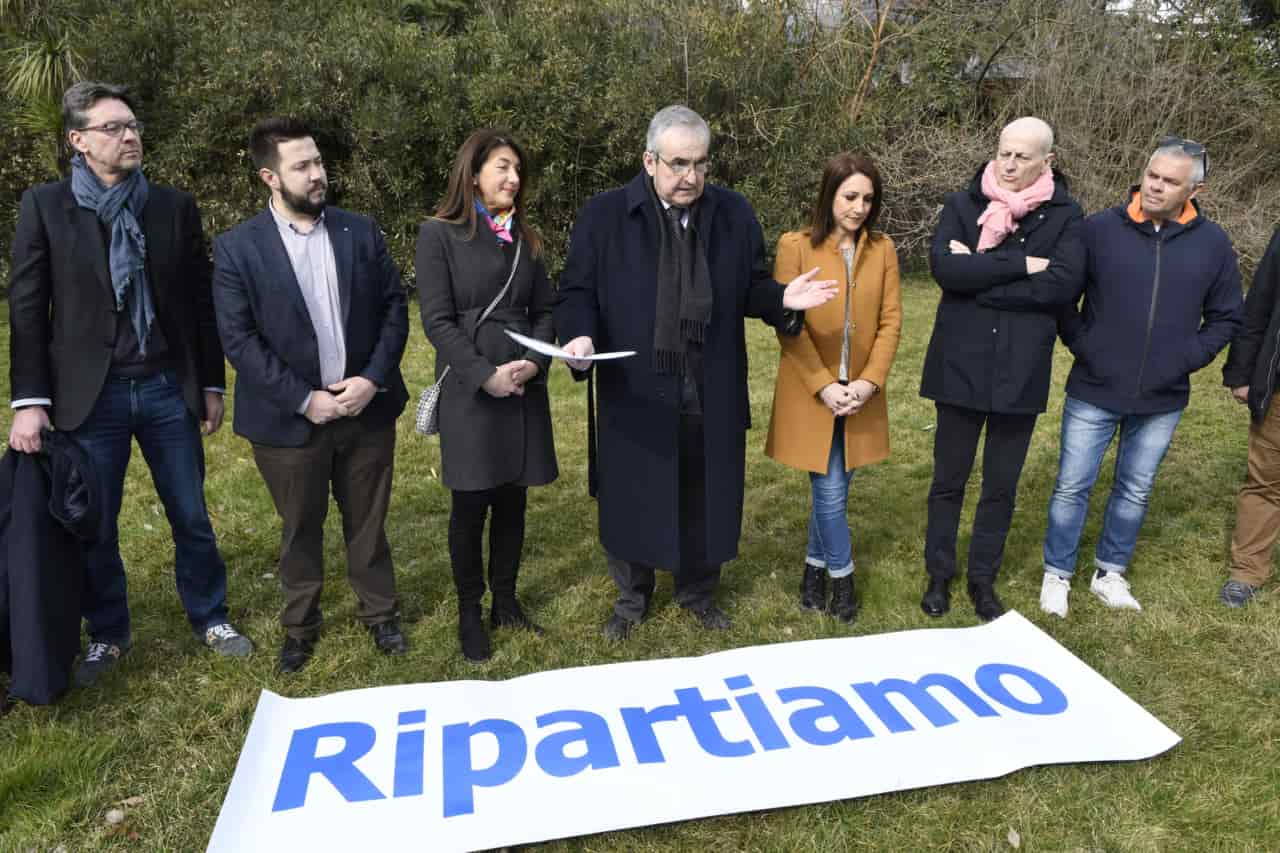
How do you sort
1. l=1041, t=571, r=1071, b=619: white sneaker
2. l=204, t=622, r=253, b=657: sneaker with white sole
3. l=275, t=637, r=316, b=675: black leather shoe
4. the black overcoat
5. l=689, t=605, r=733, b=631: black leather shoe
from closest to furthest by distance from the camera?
the black overcoat → l=275, t=637, r=316, b=675: black leather shoe → l=204, t=622, r=253, b=657: sneaker with white sole → l=689, t=605, r=733, b=631: black leather shoe → l=1041, t=571, r=1071, b=619: white sneaker

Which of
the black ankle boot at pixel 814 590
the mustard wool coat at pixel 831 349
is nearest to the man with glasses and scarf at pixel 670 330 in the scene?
the mustard wool coat at pixel 831 349

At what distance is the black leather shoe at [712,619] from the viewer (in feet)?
13.6

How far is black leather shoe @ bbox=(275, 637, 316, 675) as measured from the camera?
12.3 feet

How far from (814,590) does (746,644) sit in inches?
20.5

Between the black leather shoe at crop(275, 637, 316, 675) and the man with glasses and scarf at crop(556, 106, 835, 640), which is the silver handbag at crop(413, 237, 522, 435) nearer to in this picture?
the man with glasses and scarf at crop(556, 106, 835, 640)

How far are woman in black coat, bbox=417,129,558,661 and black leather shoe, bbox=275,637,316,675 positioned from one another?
68 centimetres

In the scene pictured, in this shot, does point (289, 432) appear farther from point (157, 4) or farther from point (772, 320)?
point (157, 4)

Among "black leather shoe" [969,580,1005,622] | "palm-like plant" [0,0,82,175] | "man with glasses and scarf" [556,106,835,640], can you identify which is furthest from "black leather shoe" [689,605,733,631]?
"palm-like plant" [0,0,82,175]

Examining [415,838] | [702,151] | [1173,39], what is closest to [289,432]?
[415,838]

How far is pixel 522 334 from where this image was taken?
356 cm

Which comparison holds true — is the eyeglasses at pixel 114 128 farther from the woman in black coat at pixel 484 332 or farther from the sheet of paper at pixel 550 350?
the sheet of paper at pixel 550 350

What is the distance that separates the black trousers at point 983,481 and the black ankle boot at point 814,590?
50 cm

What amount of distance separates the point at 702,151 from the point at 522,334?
970 millimetres

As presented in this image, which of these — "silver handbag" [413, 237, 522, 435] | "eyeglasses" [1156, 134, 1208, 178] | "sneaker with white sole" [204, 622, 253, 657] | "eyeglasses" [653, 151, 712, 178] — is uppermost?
"eyeglasses" [1156, 134, 1208, 178]
